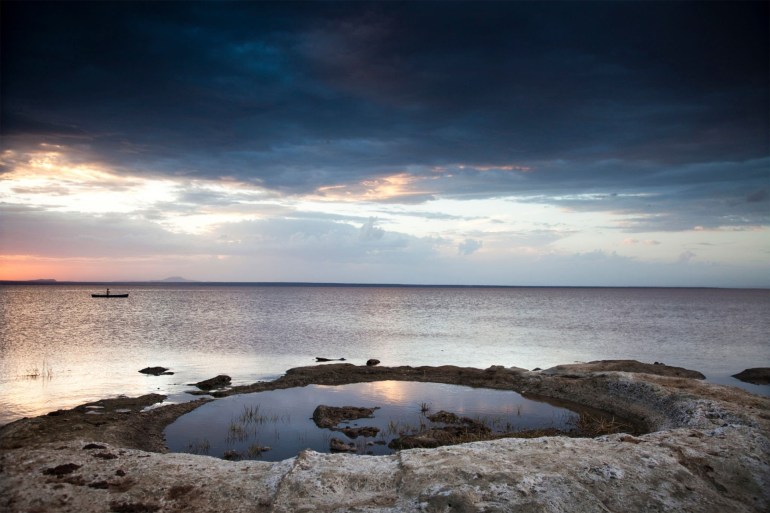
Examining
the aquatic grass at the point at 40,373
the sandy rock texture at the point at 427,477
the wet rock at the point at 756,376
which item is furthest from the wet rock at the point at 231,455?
the wet rock at the point at 756,376

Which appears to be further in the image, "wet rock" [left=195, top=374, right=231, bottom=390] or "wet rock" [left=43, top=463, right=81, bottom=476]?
Answer: "wet rock" [left=195, top=374, right=231, bottom=390]

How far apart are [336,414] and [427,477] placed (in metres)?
11.4

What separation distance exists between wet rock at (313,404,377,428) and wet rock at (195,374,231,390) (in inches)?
335

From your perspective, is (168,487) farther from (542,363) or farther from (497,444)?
(542,363)

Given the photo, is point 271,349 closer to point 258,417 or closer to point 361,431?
point 258,417

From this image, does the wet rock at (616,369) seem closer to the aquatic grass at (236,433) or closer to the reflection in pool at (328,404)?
the reflection in pool at (328,404)

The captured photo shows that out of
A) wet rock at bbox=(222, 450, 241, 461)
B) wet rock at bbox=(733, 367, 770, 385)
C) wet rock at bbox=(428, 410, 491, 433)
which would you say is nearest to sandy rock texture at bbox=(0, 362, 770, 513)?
wet rock at bbox=(222, 450, 241, 461)

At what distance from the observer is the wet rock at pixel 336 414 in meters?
22.2

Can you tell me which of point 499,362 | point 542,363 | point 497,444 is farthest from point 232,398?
point 542,363

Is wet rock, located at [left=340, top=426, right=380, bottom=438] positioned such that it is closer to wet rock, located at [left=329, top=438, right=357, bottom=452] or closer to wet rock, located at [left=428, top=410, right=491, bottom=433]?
wet rock, located at [left=329, top=438, right=357, bottom=452]

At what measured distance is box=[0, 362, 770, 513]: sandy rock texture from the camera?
11.6 m

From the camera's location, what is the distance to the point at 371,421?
22.8 metres

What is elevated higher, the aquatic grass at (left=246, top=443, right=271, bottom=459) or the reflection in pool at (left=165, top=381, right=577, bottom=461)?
the aquatic grass at (left=246, top=443, right=271, bottom=459)

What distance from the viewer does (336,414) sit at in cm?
2330
